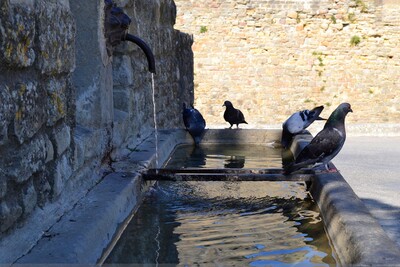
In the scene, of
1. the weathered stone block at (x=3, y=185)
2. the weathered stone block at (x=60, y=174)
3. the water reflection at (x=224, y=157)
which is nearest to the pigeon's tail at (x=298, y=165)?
the water reflection at (x=224, y=157)

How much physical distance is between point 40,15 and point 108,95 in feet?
4.71

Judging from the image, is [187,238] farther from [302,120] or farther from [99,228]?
[302,120]

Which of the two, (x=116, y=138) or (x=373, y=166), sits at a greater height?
(x=116, y=138)

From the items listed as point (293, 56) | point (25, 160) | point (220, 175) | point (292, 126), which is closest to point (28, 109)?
point (25, 160)

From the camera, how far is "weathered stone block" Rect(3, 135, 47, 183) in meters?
2.11

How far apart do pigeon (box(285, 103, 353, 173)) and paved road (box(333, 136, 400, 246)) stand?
1.04 ft

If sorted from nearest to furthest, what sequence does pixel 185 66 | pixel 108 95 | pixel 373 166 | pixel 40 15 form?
pixel 40 15, pixel 108 95, pixel 373 166, pixel 185 66

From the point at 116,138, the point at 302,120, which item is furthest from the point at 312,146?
the point at 302,120

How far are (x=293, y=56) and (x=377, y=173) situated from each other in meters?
10.5

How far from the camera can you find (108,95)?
3889 mm

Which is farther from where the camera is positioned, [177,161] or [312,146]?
[177,161]

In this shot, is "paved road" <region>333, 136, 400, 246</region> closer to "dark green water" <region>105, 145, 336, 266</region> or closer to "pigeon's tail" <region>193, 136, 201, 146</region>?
"dark green water" <region>105, 145, 336, 266</region>

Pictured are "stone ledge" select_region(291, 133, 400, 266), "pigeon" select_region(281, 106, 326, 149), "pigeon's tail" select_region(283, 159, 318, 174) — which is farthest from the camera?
"pigeon" select_region(281, 106, 326, 149)

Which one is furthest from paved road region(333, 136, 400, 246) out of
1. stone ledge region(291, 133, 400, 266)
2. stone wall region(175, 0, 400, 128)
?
stone wall region(175, 0, 400, 128)
